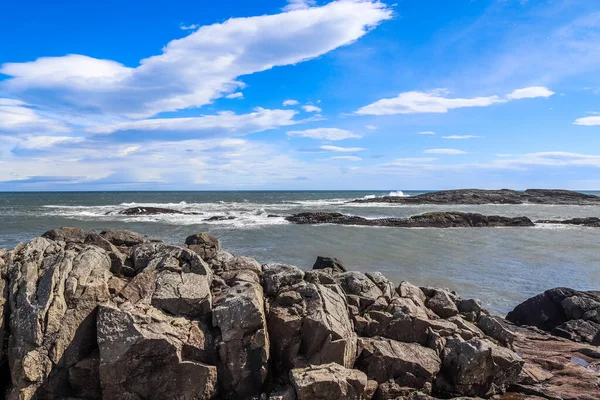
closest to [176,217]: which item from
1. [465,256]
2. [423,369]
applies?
[465,256]

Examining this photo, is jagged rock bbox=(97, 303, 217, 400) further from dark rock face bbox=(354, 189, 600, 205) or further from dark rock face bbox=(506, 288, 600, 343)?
dark rock face bbox=(354, 189, 600, 205)

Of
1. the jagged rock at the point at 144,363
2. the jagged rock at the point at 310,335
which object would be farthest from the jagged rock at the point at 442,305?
the jagged rock at the point at 144,363

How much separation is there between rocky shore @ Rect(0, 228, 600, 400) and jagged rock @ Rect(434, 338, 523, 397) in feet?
0.09

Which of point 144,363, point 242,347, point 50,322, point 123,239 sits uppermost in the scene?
point 123,239

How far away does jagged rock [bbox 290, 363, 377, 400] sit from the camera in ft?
27.0

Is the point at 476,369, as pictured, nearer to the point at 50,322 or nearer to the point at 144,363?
the point at 144,363

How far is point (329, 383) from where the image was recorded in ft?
27.1

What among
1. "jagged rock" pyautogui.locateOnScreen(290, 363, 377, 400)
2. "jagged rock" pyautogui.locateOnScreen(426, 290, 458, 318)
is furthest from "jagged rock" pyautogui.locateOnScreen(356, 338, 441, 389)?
"jagged rock" pyautogui.locateOnScreen(426, 290, 458, 318)

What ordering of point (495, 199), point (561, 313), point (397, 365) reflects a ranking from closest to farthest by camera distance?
point (397, 365) → point (561, 313) → point (495, 199)

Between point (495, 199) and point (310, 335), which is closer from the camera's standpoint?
point (310, 335)

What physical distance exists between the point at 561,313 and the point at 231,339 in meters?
11.8

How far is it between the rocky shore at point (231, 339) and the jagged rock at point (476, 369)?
27 millimetres

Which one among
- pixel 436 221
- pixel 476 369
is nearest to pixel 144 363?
pixel 476 369

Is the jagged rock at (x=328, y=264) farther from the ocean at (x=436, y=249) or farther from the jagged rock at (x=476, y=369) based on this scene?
the jagged rock at (x=476, y=369)
